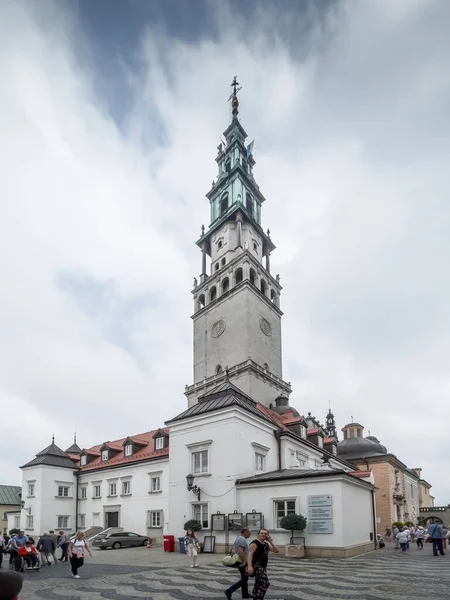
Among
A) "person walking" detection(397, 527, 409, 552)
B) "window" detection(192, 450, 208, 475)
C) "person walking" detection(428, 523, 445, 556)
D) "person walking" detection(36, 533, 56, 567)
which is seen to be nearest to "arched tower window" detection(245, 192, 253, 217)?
"window" detection(192, 450, 208, 475)

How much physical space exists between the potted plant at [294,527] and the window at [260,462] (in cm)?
575

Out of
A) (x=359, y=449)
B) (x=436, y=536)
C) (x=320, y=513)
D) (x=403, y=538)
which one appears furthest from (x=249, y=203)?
(x=436, y=536)

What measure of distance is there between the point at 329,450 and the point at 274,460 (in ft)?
54.4

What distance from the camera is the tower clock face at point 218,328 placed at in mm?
50316

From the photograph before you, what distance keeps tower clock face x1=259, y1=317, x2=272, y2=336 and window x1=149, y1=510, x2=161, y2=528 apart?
2145 centimetres

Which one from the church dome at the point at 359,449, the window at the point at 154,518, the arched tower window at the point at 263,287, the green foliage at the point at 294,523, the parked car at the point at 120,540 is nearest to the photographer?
the green foliage at the point at 294,523

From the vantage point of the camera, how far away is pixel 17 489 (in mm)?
59719

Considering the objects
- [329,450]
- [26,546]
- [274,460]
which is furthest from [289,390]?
Result: [26,546]

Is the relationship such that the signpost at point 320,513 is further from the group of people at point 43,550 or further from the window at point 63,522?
the window at point 63,522

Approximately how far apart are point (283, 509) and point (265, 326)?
28575 millimetres

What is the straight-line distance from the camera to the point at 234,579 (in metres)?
14.4

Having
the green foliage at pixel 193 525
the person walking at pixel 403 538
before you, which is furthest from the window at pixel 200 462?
the person walking at pixel 403 538

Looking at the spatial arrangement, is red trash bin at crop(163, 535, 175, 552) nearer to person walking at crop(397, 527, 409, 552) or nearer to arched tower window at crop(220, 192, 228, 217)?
person walking at crop(397, 527, 409, 552)

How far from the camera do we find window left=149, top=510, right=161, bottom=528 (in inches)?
1366
